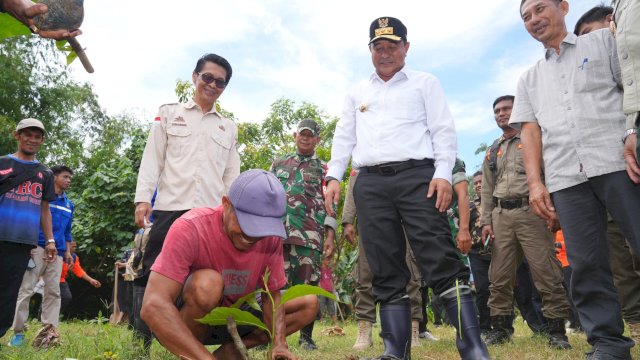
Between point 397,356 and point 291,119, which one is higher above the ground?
point 291,119

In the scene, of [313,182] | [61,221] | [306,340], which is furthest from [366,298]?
[61,221]

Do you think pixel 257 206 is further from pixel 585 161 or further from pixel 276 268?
pixel 585 161

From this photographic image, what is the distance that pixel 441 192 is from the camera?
10.6ft

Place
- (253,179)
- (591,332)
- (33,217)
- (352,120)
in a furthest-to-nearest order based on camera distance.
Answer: (33,217), (352,120), (591,332), (253,179)

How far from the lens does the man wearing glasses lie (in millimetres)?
3964

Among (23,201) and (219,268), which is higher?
(23,201)

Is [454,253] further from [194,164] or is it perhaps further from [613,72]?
[194,164]

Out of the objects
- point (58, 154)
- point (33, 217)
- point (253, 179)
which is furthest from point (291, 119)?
point (253, 179)

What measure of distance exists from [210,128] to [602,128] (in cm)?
272

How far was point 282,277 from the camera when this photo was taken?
3205mm

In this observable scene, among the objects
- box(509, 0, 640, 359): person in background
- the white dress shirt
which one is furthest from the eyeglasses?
box(509, 0, 640, 359): person in background

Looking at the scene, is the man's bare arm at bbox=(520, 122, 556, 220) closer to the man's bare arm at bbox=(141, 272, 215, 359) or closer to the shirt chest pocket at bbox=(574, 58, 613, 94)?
the shirt chest pocket at bbox=(574, 58, 613, 94)

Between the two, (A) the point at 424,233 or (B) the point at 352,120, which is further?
(B) the point at 352,120

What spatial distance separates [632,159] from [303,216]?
3369 mm
